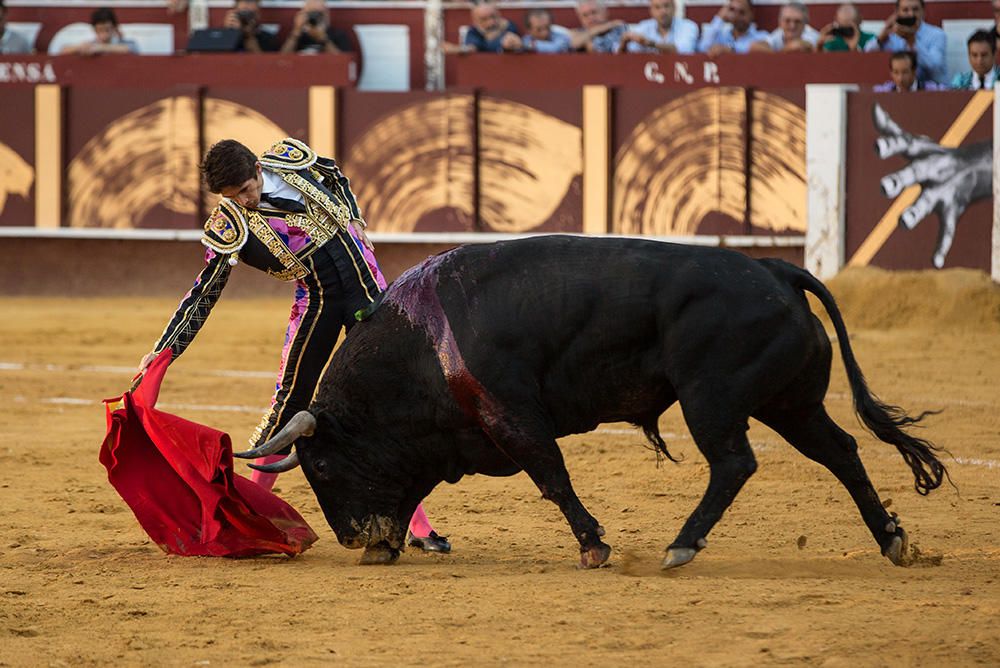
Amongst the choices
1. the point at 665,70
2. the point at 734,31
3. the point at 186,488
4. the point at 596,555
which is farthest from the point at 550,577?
the point at 734,31

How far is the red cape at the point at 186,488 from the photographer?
15.7ft

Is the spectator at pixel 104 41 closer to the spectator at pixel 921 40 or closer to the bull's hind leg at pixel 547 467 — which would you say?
the spectator at pixel 921 40

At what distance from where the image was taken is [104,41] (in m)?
12.6

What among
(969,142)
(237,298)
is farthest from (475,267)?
(237,298)

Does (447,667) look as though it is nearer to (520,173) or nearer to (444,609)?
(444,609)

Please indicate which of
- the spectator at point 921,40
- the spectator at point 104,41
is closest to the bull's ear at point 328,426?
the spectator at point 921,40

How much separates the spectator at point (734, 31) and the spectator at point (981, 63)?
1.50 metres

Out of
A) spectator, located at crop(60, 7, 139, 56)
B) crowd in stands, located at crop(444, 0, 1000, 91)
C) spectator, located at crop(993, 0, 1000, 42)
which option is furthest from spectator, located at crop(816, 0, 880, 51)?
spectator, located at crop(60, 7, 139, 56)

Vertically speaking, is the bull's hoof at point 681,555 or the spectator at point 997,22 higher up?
the spectator at point 997,22

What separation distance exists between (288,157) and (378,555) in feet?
4.07

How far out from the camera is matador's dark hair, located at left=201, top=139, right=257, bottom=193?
4.58 m

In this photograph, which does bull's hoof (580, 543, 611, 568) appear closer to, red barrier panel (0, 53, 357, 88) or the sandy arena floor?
the sandy arena floor

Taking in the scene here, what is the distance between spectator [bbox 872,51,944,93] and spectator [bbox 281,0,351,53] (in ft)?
13.5

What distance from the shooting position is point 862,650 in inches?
136
